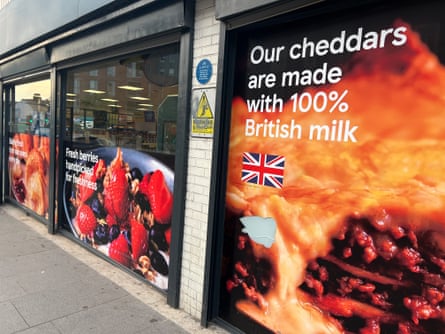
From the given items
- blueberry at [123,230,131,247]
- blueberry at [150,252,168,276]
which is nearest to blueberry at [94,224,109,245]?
blueberry at [123,230,131,247]

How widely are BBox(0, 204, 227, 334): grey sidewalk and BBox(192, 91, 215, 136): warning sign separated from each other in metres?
1.77

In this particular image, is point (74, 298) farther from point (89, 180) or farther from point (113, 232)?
point (89, 180)

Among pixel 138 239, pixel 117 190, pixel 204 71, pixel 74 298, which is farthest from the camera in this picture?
pixel 117 190

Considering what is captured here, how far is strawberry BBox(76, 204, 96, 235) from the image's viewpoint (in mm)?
4910

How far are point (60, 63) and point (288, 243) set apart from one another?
4.59m

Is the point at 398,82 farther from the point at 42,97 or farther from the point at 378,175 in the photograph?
the point at 42,97

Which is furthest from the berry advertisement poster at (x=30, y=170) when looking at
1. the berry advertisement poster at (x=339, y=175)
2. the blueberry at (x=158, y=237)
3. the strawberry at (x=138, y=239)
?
the berry advertisement poster at (x=339, y=175)

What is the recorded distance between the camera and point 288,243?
2.64m

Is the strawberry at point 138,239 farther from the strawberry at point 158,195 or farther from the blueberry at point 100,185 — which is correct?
the blueberry at point 100,185

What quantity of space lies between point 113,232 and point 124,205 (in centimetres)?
49

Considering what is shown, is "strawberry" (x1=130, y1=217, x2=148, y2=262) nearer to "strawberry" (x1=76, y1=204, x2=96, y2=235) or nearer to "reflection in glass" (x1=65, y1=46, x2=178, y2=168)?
"reflection in glass" (x1=65, y1=46, x2=178, y2=168)

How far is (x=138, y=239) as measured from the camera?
13.3 feet

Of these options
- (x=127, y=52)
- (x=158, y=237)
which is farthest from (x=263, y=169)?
(x=127, y=52)

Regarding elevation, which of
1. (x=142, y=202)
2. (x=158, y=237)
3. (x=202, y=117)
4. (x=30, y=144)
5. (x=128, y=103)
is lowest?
(x=158, y=237)
